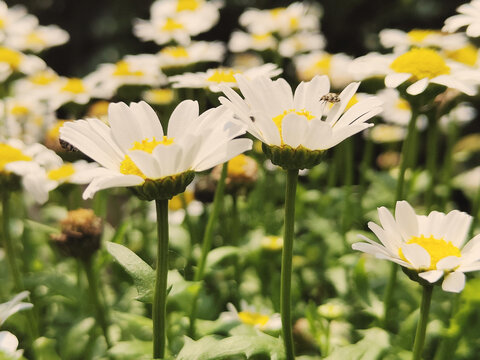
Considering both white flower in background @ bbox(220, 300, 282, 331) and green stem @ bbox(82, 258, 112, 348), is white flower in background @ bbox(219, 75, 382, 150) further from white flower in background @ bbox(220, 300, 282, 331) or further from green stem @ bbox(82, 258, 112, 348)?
green stem @ bbox(82, 258, 112, 348)

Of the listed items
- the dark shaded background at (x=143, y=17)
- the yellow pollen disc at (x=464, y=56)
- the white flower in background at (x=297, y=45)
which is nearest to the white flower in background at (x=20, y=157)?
the white flower in background at (x=297, y=45)

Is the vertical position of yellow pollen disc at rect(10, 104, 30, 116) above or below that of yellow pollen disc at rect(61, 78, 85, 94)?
below

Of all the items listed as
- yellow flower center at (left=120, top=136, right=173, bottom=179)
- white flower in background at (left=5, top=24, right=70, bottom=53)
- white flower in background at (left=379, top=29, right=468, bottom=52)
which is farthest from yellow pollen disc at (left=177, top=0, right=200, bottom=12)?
yellow flower center at (left=120, top=136, right=173, bottom=179)

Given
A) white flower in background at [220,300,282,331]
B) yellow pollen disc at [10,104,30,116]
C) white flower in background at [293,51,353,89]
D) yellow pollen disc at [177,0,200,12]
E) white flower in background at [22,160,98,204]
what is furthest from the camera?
yellow pollen disc at [177,0,200,12]

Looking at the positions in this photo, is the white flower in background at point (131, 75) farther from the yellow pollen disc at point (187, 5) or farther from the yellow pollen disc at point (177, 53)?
the yellow pollen disc at point (187, 5)

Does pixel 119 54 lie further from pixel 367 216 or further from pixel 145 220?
pixel 367 216

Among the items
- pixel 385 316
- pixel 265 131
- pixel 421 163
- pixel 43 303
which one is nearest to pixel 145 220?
pixel 43 303

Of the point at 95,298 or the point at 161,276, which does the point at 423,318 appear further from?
the point at 95,298
